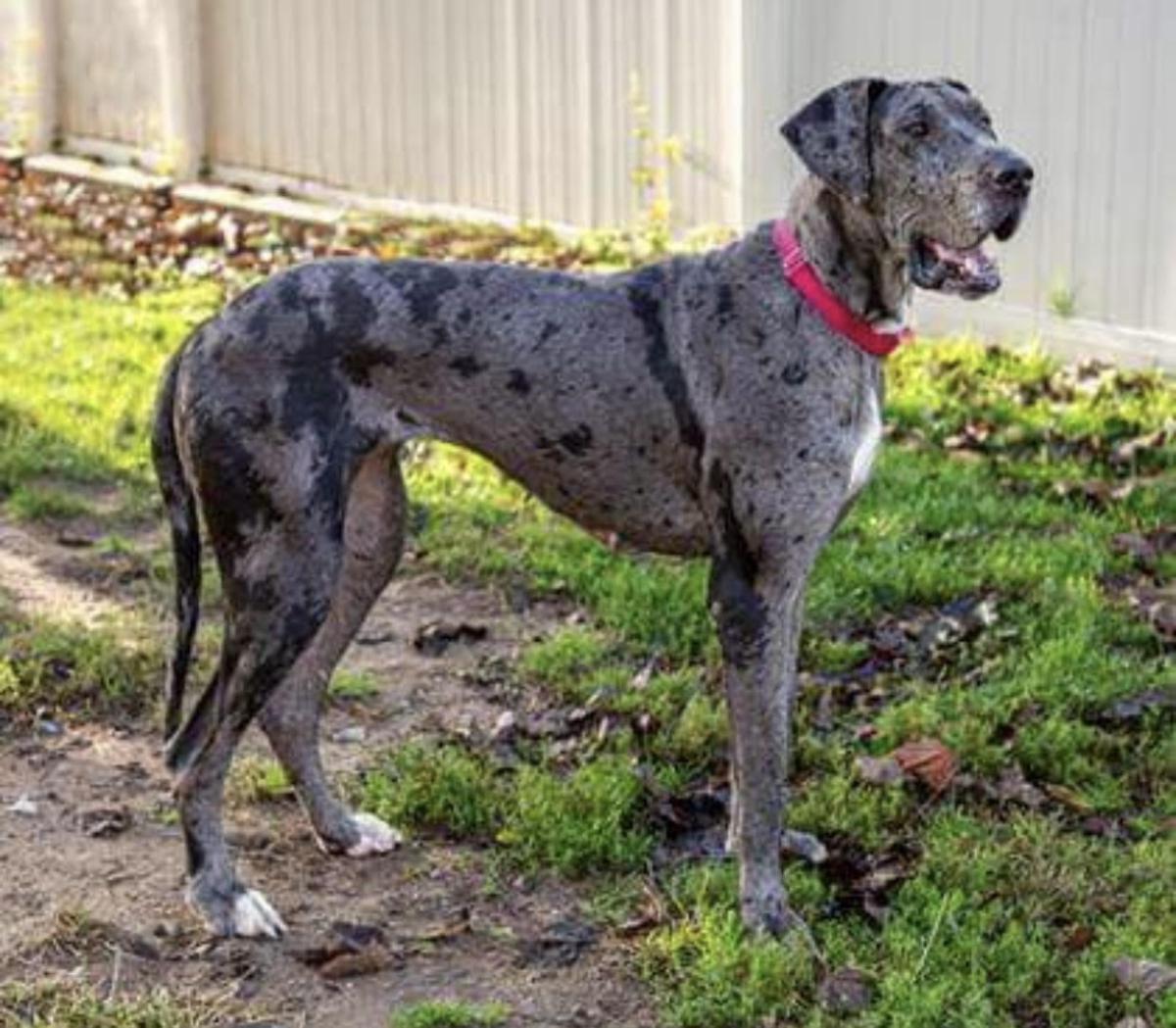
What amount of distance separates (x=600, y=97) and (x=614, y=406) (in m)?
6.00

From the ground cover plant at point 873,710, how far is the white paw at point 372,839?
10cm

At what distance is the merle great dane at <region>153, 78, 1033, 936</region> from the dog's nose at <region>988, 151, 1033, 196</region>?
139 millimetres

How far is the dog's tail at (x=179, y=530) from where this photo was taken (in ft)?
17.9

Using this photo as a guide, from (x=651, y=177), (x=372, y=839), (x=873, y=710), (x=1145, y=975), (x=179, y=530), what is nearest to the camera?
(x=1145, y=975)

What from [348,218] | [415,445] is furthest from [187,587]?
[348,218]

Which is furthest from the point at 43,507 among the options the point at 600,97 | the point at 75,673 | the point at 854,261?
the point at 854,261

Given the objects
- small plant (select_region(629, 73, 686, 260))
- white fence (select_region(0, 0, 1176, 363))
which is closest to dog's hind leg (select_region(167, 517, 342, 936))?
white fence (select_region(0, 0, 1176, 363))

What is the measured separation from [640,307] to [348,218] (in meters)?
6.96

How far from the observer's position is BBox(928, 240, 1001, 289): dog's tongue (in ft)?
16.5

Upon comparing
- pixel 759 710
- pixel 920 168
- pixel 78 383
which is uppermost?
pixel 920 168

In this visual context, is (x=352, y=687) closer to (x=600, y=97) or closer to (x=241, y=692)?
(x=241, y=692)

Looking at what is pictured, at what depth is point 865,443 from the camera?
523cm

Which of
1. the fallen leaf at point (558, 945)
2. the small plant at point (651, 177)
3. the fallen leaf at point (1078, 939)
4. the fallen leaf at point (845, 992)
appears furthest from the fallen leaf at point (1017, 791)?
the small plant at point (651, 177)

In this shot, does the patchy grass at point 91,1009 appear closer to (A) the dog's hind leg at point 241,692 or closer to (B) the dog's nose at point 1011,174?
(A) the dog's hind leg at point 241,692
